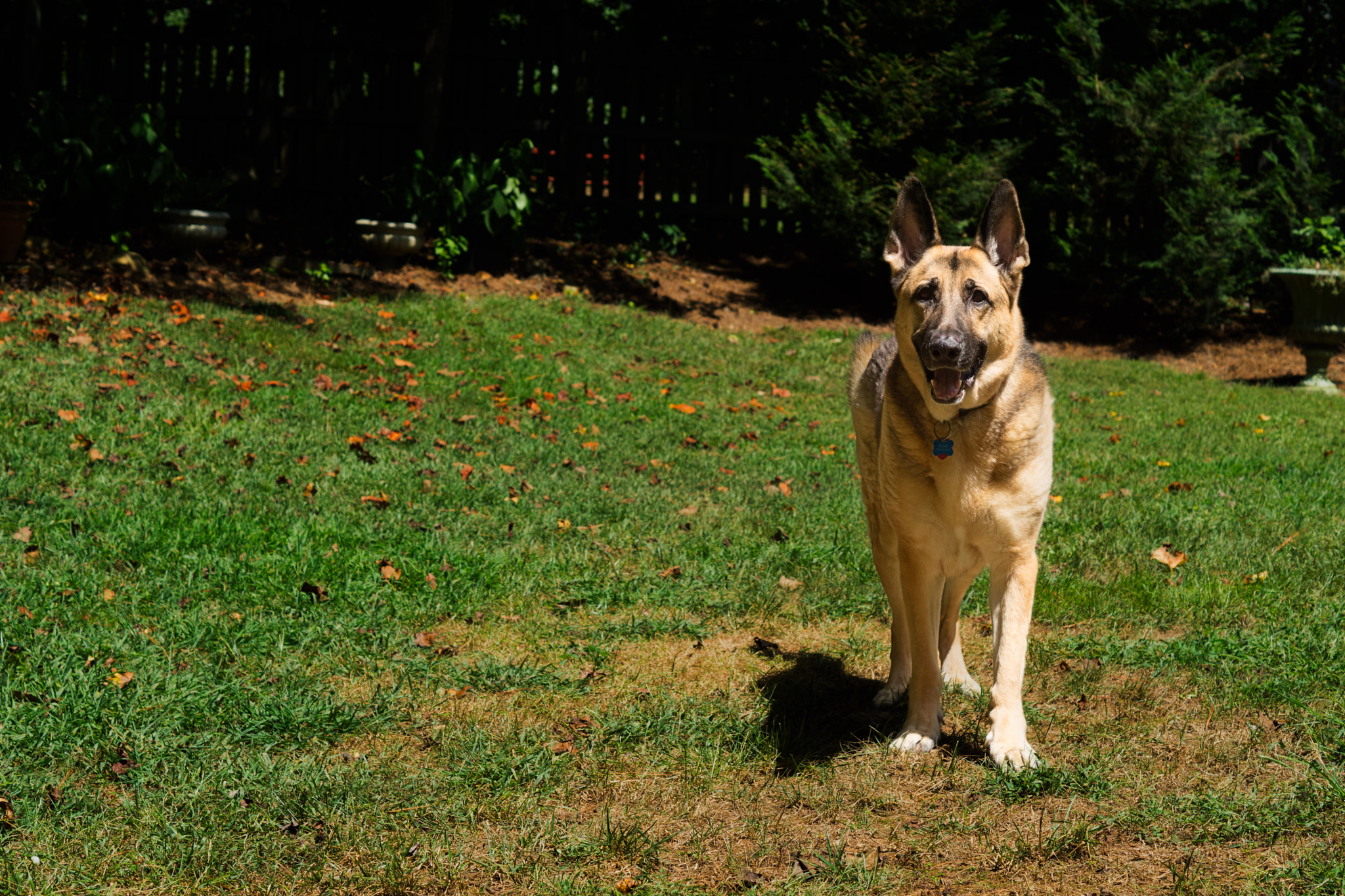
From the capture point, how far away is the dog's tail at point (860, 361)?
4.23 metres

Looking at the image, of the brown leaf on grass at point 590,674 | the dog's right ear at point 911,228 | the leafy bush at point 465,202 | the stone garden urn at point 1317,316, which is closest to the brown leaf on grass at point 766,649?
the brown leaf on grass at point 590,674

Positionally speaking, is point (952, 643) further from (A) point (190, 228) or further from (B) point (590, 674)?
(A) point (190, 228)

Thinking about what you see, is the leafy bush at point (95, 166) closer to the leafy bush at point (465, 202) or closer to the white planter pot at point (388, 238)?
the white planter pot at point (388, 238)

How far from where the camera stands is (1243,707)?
3.72 meters

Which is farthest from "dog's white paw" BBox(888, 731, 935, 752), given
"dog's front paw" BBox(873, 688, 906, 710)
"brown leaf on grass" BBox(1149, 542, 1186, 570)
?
"brown leaf on grass" BBox(1149, 542, 1186, 570)

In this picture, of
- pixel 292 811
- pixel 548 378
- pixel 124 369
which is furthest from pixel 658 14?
pixel 292 811

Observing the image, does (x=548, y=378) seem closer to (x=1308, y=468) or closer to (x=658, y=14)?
(x=1308, y=468)

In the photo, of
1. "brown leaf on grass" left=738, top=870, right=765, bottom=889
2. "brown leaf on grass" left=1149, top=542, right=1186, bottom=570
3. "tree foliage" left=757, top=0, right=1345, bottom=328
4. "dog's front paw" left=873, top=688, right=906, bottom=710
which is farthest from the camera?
"tree foliage" left=757, top=0, right=1345, bottom=328

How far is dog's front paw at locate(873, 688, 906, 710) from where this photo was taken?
397 centimetres

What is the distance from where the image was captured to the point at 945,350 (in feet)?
10.4

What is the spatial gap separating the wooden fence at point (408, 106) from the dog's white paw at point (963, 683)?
10468mm

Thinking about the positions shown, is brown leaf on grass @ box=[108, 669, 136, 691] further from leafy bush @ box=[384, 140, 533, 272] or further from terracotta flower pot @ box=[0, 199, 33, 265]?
leafy bush @ box=[384, 140, 533, 272]

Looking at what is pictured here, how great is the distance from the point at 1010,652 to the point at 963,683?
69cm

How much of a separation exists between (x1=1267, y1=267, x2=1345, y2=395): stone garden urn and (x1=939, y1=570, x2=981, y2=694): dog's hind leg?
29.4 ft
